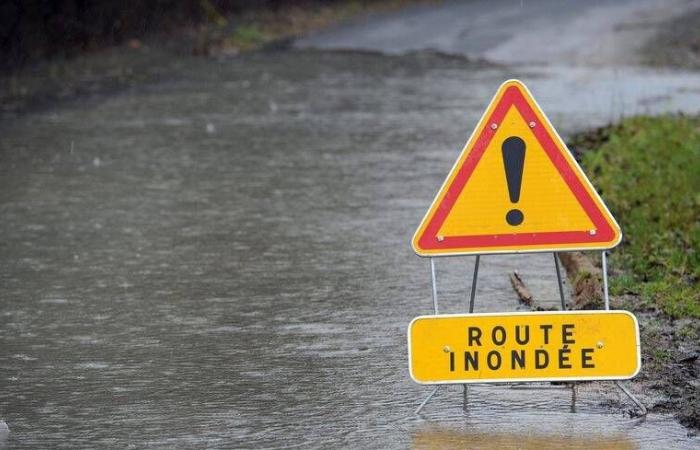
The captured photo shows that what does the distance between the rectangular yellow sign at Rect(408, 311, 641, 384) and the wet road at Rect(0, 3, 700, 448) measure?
145 mm

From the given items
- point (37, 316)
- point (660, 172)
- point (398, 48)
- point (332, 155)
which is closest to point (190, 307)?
point (37, 316)

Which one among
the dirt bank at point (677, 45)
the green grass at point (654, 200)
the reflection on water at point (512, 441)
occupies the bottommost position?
the reflection on water at point (512, 441)

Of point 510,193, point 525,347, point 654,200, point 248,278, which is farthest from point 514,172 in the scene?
point 654,200

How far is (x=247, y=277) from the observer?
30.9ft

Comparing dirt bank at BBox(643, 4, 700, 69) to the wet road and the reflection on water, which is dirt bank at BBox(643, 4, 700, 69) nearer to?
the wet road

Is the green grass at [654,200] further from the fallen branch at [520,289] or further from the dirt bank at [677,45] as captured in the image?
the dirt bank at [677,45]

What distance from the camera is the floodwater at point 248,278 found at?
21.1 ft

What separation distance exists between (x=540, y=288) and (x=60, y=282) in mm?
2737

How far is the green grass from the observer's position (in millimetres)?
8664

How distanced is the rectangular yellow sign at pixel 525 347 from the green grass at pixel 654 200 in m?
1.53

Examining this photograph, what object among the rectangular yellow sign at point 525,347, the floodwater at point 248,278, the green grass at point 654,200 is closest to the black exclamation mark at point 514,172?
the rectangular yellow sign at point 525,347

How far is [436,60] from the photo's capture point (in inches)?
875

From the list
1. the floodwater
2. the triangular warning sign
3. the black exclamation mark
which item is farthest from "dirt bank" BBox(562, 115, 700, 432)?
the black exclamation mark

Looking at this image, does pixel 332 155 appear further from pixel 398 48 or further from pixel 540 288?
pixel 398 48
